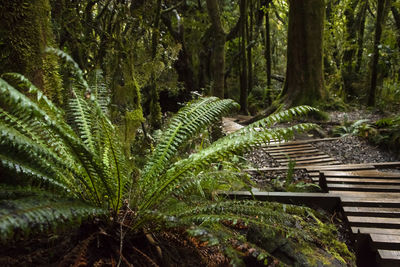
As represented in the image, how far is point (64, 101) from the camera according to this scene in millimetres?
2113

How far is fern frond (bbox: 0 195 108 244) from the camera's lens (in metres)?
0.85

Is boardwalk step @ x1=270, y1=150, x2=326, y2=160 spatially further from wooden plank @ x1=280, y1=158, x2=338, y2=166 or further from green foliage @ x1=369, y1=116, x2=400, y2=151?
green foliage @ x1=369, y1=116, x2=400, y2=151

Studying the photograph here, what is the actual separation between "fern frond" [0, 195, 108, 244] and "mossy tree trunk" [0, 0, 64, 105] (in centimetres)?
93

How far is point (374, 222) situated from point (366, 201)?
36 cm

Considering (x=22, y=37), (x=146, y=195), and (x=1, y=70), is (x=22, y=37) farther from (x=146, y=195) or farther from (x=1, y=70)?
(x=146, y=195)

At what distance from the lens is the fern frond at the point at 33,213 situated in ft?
2.77

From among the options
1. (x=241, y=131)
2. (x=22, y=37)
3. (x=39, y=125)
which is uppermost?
(x=22, y=37)

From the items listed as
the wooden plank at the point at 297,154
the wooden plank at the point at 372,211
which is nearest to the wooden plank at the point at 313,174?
the wooden plank at the point at 297,154

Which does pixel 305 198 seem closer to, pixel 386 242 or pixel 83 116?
pixel 386 242

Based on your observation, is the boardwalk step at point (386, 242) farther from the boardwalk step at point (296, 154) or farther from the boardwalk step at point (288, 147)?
the boardwalk step at point (288, 147)

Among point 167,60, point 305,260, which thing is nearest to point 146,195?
point 305,260

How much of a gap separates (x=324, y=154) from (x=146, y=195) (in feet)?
13.1

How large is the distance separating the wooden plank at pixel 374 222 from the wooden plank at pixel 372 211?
81mm

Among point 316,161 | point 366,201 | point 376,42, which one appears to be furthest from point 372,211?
point 376,42
